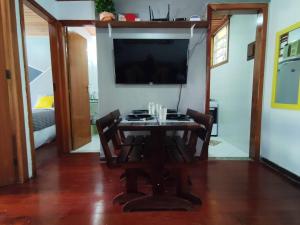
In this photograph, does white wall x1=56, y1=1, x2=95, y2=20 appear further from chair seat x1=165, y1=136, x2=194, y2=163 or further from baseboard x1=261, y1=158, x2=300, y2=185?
baseboard x1=261, y1=158, x2=300, y2=185

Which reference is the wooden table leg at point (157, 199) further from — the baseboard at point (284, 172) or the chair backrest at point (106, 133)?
the baseboard at point (284, 172)

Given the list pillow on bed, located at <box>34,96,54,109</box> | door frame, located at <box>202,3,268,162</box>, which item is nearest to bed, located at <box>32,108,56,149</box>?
pillow on bed, located at <box>34,96,54,109</box>

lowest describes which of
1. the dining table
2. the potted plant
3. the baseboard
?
the baseboard

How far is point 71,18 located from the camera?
8.70 feet

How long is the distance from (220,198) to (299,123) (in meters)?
1.16

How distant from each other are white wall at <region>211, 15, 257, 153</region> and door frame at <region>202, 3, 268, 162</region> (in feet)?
0.56

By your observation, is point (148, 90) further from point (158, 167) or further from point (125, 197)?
point (125, 197)

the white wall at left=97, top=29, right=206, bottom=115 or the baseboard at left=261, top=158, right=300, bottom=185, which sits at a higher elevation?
the white wall at left=97, top=29, right=206, bottom=115

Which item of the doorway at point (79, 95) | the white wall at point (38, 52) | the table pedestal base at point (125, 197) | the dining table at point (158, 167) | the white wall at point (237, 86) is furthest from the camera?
the white wall at point (38, 52)

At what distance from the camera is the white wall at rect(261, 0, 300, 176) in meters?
1.97

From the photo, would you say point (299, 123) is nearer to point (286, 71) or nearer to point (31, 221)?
point (286, 71)

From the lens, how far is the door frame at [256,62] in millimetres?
2393

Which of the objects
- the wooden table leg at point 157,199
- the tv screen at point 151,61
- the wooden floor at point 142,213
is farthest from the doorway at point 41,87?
the wooden table leg at point 157,199

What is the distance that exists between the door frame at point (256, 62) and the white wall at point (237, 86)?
0.17 metres
